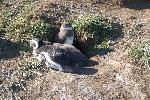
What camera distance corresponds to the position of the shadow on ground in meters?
11.4

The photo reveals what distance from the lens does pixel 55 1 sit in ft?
42.5

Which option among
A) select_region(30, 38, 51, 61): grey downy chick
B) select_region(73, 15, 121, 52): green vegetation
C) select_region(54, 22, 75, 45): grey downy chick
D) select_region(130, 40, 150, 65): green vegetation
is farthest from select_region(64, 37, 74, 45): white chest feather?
select_region(130, 40, 150, 65): green vegetation

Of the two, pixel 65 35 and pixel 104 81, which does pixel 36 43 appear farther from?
pixel 104 81

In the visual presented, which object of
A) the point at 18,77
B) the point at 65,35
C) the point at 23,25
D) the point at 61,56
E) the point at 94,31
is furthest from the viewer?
the point at 23,25

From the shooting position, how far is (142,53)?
11062 mm

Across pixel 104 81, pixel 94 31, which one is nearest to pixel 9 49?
pixel 94 31

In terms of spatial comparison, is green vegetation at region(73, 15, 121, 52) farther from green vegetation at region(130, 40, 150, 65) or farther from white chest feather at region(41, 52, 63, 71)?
white chest feather at region(41, 52, 63, 71)

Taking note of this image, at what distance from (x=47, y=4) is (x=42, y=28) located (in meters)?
0.98

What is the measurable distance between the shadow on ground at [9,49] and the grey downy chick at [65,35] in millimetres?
839

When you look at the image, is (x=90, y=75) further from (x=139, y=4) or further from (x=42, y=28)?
(x=139, y=4)

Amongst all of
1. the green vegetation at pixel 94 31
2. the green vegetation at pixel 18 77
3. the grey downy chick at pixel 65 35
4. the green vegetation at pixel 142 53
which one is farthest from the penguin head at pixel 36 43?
the green vegetation at pixel 142 53

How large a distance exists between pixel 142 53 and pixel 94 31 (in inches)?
55.8

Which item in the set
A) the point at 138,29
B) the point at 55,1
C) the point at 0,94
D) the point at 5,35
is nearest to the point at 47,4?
the point at 55,1

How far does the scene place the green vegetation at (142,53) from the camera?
10.9 meters
